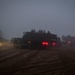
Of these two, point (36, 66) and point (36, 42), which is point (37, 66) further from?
point (36, 42)

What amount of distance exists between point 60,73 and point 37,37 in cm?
2341

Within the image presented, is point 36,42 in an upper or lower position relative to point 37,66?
upper

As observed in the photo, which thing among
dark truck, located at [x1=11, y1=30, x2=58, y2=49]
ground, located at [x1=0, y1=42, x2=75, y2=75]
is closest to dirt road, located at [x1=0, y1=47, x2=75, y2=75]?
ground, located at [x1=0, y1=42, x2=75, y2=75]

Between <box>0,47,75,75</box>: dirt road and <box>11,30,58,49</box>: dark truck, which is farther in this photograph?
<box>11,30,58,49</box>: dark truck

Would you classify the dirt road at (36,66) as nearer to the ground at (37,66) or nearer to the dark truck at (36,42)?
the ground at (37,66)

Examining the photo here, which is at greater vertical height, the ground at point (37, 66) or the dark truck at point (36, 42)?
the dark truck at point (36, 42)

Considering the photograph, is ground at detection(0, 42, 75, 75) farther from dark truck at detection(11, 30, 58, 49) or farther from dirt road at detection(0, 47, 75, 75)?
dark truck at detection(11, 30, 58, 49)

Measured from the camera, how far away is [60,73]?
8.68m

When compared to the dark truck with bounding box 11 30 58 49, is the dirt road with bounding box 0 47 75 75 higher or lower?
lower

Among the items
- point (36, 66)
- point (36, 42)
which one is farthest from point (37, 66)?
point (36, 42)

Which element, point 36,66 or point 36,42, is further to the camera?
point 36,42

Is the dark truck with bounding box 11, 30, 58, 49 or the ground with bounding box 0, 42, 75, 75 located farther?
the dark truck with bounding box 11, 30, 58, 49

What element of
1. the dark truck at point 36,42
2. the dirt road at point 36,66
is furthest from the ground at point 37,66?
the dark truck at point 36,42

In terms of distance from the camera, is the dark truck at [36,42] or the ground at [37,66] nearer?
the ground at [37,66]
